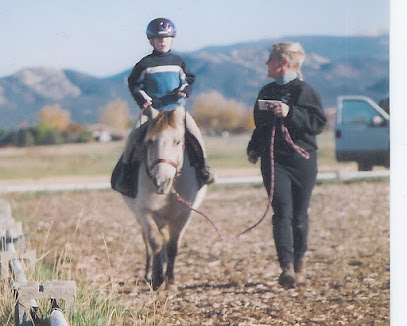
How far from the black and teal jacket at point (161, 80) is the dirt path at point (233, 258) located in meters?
0.63

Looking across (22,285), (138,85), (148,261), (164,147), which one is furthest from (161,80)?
(22,285)

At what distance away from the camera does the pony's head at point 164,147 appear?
4.38 m

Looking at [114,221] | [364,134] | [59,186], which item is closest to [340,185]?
[364,134]

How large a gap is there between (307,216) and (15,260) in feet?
5.67

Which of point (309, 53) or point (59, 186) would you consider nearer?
point (309, 53)

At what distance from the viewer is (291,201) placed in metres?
4.61

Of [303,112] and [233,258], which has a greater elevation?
[303,112]

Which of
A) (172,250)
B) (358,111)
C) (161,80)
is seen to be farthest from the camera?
(358,111)

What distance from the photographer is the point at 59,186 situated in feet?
15.7

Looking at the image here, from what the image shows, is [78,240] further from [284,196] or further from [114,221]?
[284,196]

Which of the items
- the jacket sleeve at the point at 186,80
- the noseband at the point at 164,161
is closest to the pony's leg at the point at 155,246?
the noseband at the point at 164,161

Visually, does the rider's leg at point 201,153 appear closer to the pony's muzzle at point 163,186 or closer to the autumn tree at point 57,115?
the pony's muzzle at point 163,186

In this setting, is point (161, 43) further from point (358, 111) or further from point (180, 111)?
point (358, 111)

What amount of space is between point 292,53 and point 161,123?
2.79 ft
